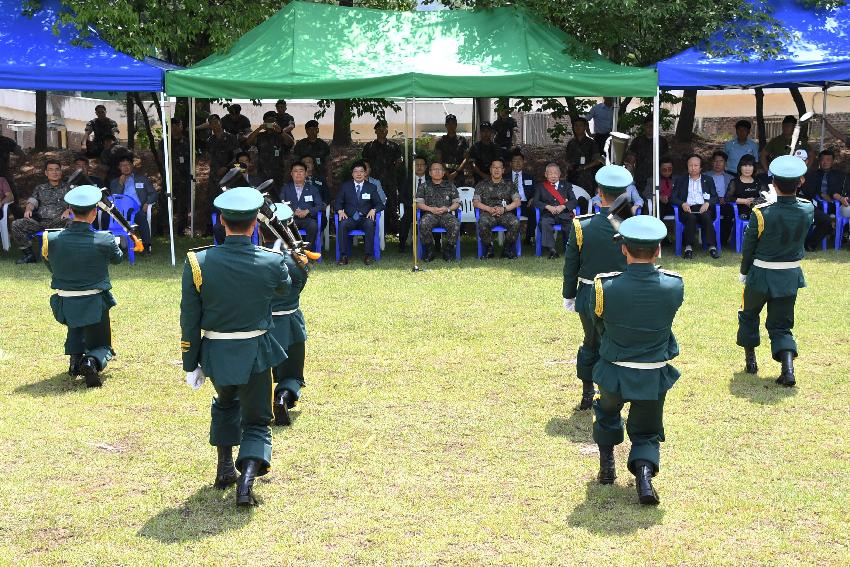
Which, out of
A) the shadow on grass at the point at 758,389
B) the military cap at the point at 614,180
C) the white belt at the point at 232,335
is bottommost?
the shadow on grass at the point at 758,389

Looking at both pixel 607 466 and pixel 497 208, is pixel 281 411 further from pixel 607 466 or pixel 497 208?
pixel 497 208

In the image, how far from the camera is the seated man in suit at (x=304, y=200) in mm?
14078

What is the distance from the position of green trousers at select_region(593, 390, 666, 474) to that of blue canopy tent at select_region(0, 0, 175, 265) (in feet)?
28.0

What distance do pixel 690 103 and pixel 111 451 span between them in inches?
587

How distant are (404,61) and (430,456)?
802 cm

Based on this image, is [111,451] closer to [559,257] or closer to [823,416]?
[823,416]

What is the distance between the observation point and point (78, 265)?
27.0ft

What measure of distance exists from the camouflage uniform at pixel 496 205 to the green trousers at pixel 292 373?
7.14 metres

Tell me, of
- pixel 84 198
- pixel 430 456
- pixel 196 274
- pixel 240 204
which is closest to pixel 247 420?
pixel 196 274

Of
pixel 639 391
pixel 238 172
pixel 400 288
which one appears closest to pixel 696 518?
pixel 639 391

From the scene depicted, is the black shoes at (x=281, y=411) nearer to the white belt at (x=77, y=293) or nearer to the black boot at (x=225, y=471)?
the black boot at (x=225, y=471)

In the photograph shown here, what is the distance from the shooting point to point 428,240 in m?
14.2

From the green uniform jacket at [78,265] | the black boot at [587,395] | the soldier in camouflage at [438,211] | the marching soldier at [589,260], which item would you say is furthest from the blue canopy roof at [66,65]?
the black boot at [587,395]

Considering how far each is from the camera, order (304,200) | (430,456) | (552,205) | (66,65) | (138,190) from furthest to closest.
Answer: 1. (138,190)
2. (552,205)
3. (304,200)
4. (66,65)
5. (430,456)
